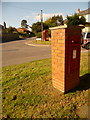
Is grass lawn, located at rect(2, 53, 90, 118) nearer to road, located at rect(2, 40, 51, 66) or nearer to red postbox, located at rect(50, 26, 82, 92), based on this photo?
red postbox, located at rect(50, 26, 82, 92)

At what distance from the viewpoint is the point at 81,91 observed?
2635 mm

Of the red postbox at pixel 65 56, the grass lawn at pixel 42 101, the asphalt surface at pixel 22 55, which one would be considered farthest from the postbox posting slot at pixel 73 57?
the asphalt surface at pixel 22 55

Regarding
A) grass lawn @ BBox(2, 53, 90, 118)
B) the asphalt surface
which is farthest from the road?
grass lawn @ BBox(2, 53, 90, 118)

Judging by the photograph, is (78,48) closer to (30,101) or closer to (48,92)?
(48,92)

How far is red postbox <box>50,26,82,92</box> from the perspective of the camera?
2.41m

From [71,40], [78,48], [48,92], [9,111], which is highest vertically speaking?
[71,40]

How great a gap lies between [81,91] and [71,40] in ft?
4.31

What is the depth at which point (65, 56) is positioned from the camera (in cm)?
245

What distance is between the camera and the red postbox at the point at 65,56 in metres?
2.41

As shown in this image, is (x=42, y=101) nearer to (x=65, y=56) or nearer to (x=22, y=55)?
(x=65, y=56)

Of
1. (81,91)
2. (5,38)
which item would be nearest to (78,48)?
(81,91)

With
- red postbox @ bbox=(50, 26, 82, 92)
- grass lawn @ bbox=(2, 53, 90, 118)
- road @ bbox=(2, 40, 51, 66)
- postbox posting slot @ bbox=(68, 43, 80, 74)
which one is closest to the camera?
grass lawn @ bbox=(2, 53, 90, 118)

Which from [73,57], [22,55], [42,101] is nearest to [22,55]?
[22,55]

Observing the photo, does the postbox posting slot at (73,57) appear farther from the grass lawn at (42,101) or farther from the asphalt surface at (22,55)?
the asphalt surface at (22,55)
